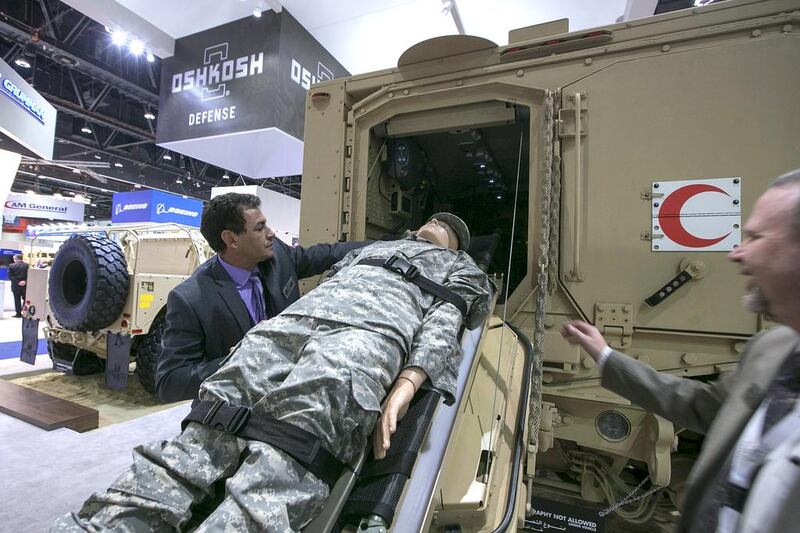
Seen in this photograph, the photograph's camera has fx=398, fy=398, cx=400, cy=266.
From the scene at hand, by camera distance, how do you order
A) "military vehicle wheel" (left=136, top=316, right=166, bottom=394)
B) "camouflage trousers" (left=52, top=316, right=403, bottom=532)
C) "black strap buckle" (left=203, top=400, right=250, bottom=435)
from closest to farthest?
1. "camouflage trousers" (left=52, top=316, right=403, bottom=532)
2. "black strap buckle" (left=203, top=400, right=250, bottom=435)
3. "military vehicle wheel" (left=136, top=316, right=166, bottom=394)

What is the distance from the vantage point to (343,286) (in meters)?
1.61

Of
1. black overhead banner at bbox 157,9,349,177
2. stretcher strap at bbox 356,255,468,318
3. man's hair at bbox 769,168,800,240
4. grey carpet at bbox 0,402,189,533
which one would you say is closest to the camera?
man's hair at bbox 769,168,800,240

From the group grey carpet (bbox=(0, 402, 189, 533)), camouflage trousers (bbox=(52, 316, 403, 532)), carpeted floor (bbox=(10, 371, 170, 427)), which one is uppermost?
camouflage trousers (bbox=(52, 316, 403, 532))

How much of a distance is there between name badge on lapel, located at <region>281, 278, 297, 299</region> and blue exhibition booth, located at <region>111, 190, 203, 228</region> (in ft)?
30.3

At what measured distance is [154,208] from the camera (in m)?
10.6

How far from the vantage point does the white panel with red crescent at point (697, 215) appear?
6.19ft

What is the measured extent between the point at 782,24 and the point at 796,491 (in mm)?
2241

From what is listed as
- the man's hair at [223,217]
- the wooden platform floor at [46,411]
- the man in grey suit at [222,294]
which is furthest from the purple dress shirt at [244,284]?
the wooden platform floor at [46,411]

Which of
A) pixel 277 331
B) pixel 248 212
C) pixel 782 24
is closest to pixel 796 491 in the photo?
pixel 277 331

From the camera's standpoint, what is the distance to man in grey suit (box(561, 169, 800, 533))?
641 millimetres

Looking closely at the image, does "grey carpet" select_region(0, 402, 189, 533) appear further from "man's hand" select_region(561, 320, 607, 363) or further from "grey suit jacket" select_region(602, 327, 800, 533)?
"grey suit jacket" select_region(602, 327, 800, 533)

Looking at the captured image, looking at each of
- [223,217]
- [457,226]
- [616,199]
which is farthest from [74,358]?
[616,199]

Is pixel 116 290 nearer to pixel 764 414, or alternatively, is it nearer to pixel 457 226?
pixel 457 226

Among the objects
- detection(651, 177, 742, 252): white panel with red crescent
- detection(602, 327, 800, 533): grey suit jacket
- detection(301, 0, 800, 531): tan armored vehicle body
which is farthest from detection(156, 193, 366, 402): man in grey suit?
detection(651, 177, 742, 252): white panel with red crescent
